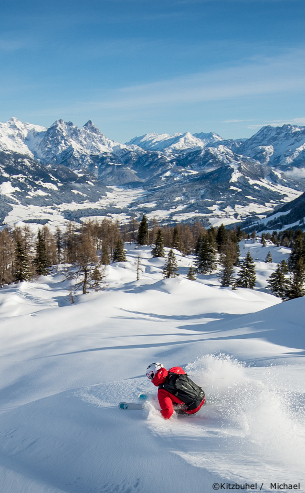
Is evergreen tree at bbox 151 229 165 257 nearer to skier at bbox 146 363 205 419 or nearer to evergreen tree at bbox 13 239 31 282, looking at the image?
evergreen tree at bbox 13 239 31 282

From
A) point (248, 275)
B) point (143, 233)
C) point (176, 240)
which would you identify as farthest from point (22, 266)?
point (176, 240)

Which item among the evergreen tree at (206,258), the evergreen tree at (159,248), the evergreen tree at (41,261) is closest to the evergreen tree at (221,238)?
the evergreen tree at (206,258)

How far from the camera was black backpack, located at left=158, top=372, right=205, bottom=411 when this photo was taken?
559 centimetres

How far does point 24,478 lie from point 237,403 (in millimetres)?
3679

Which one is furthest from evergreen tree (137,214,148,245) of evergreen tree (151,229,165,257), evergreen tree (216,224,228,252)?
evergreen tree (216,224,228,252)

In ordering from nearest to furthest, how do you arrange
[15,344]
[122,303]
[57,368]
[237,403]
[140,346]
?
[237,403] → [57,368] → [140,346] → [15,344] → [122,303]

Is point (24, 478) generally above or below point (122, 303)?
above

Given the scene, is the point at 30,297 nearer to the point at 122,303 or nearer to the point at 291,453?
the point at 122,303

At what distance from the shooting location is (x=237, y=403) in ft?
18.4

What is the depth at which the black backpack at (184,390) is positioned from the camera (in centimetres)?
559

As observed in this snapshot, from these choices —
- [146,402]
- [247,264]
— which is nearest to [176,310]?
[146,402]

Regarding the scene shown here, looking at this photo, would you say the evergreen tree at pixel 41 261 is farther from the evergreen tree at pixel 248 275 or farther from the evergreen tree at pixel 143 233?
the evergreen tree at pixel 248 275


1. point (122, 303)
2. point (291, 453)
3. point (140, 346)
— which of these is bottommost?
point (122, 303)

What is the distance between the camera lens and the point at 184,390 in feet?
18.4
